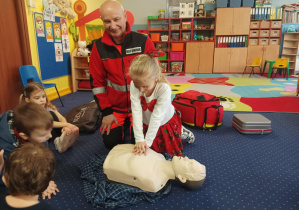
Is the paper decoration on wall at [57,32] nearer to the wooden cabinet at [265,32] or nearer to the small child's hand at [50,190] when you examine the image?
the small child's hand at [50,190]

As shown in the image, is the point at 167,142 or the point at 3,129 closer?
the point at 3,129

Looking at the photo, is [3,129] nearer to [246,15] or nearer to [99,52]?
[99,52]

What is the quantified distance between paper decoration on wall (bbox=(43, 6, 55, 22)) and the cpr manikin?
292 cm

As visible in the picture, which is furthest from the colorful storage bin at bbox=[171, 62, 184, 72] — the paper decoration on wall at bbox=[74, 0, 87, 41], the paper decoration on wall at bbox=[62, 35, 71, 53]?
the paper decoration on wall at bbox=[62, 35, 71, 53]

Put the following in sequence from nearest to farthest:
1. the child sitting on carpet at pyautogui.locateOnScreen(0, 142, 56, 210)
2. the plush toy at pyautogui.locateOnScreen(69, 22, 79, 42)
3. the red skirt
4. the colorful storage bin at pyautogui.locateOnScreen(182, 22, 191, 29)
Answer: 1. the child sitting on carpet at pyautogui.locateOnScreen(0, 142, 56, 210)
2. the red skirt
3. the plush toy at pyautogui.locateOnScreen(69, 22, 79, 42)
4. the colorful storage bin at pyautogui.locateOnScreen(182, 22, 191, 29)

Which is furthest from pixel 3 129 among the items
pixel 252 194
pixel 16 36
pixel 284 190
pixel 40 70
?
pixel 40 70

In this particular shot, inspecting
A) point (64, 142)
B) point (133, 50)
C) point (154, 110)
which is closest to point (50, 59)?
point (64, 142)

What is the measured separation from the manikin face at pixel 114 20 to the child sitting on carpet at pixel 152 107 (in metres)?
0.36

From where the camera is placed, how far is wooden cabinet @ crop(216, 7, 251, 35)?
18.8 ft

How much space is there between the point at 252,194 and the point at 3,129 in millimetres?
1527

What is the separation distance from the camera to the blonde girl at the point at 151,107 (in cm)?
124

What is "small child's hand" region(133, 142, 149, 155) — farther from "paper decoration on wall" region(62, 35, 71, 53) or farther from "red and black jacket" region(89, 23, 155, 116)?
"paper decoration on wall" region(62, 35, 71, 53)

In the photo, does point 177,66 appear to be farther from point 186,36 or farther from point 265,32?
point 265,32

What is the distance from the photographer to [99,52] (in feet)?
5.37
